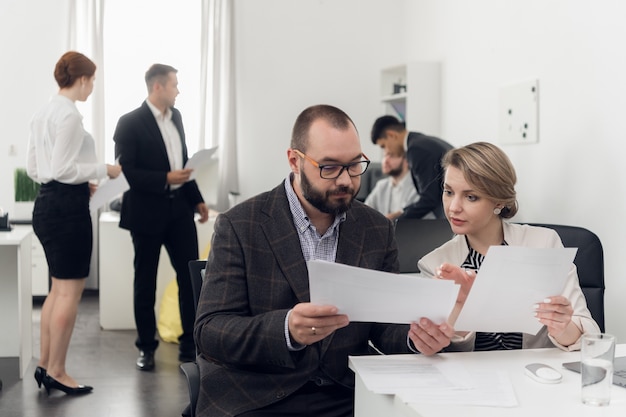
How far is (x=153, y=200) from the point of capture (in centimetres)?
429

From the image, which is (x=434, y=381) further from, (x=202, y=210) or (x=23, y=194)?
(x=23, y=194)

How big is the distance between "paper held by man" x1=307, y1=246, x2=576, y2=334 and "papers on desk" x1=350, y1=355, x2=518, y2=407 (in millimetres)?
106

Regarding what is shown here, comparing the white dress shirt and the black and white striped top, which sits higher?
the white dress shirt

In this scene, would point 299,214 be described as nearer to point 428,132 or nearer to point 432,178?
point 432,178

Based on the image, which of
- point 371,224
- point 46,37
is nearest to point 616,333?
point 371,224

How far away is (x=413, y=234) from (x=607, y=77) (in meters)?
1.07

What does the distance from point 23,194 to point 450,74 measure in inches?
142

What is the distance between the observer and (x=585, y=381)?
4.85 ft

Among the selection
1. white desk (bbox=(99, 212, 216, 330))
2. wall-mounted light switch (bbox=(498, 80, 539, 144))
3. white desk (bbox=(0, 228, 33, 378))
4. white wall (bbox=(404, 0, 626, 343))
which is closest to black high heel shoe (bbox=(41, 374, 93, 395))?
white desk (bbox=(0, 228, 33, 378))

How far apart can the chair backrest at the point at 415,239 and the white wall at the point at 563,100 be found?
76cm

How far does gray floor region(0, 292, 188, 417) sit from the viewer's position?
3580mm

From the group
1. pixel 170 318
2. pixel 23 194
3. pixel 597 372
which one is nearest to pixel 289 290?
pixel 597 372

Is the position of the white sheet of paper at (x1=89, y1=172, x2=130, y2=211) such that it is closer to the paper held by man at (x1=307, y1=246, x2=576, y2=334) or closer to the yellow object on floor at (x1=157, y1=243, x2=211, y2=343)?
the yellow object on floor at (x1=157, y1=243, x2=211, y2=343)

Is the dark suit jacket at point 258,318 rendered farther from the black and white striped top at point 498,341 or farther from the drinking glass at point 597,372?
the drinking glass at point 597,372
